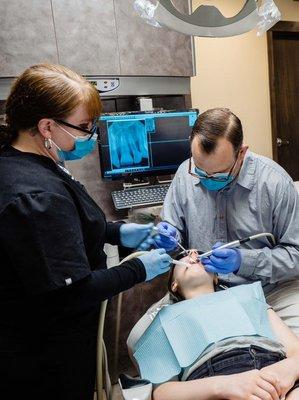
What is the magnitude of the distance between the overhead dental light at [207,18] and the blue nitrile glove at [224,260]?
763mm

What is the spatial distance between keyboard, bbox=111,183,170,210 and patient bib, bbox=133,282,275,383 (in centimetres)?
84

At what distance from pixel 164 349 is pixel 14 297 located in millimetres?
567

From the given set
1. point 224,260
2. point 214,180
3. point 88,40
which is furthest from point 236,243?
point 88,40

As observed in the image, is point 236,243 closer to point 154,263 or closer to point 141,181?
point 154,263

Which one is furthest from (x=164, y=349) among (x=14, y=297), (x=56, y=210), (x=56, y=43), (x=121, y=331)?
(x=56, y=43)

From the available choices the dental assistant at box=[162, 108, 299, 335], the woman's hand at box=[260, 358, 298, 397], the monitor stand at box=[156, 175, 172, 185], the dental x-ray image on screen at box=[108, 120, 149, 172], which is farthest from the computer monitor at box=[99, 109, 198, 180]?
the woman's hand at box=[260, 358, 298, 397]

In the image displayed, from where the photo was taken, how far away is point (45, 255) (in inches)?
34.9

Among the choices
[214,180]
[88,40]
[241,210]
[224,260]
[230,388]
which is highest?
[88,40]

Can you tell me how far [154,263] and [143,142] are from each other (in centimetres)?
112

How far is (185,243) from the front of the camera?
1732mm

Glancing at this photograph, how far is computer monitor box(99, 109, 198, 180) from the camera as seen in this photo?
6.88ft

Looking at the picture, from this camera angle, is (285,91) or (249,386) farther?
(285,91)

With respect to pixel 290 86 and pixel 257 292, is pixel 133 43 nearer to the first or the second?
pixel 257 292

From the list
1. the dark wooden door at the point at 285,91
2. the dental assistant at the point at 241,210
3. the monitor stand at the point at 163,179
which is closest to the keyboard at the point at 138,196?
the monitor stand at the point at 163,179
